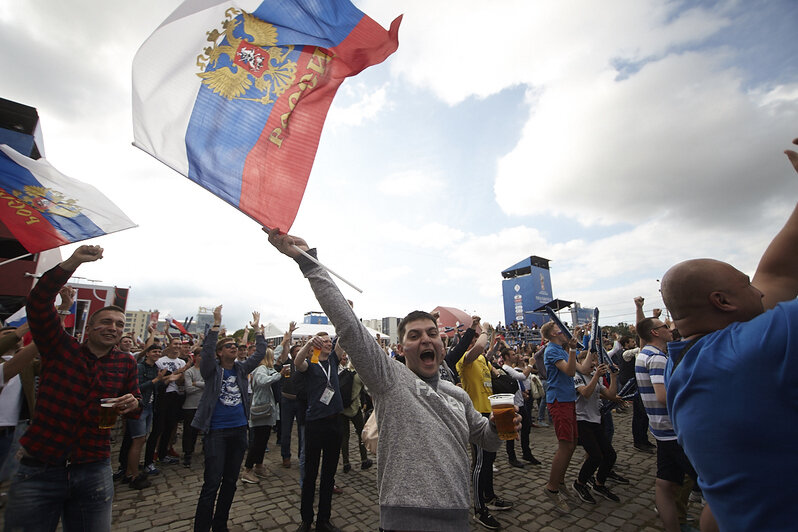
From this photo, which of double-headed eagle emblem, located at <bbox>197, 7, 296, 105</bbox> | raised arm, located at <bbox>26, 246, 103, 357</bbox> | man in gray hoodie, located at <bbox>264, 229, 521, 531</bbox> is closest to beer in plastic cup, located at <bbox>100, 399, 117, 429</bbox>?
raised arm, located at <bbox>26, 246, 103, 357</bbox>

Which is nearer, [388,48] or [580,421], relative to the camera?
[388,48]

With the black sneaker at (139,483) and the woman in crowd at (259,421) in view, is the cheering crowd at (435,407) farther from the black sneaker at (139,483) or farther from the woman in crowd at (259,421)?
the woman in crowd at (259,421)

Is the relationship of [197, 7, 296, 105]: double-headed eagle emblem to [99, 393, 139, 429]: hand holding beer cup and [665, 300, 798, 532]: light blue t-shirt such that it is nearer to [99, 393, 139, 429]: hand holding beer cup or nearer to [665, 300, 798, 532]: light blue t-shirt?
[99, 393, 139, 429]: hand holding beer cup

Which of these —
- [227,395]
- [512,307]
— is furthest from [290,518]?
[512,307]

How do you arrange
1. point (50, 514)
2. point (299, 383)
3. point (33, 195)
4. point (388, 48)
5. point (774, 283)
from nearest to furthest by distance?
point (774, 283)
point (50, 514)
point (388, 48)
point (33, 195)
point (299, 383)

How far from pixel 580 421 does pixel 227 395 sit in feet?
16.3

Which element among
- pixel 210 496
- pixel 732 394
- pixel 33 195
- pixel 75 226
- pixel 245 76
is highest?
pixel 245 76

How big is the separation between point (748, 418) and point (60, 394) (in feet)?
13.4

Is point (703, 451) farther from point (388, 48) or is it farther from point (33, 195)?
point (33, 195)

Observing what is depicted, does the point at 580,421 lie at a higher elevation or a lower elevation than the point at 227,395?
lower

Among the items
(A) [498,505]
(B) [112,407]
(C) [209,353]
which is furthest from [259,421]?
(B) [112,407]

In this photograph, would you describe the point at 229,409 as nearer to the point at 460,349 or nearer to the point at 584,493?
the point at 460,349

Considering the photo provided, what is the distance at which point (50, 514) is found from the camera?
2.55 m

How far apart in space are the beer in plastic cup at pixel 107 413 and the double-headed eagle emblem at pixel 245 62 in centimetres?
258
